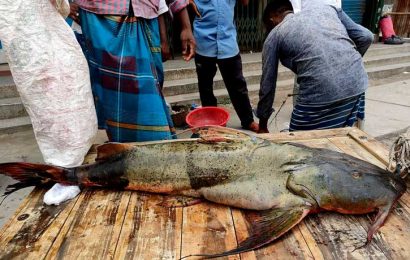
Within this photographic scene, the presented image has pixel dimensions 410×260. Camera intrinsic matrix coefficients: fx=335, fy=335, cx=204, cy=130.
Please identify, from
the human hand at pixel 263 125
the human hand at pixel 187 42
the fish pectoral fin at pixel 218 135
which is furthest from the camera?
the human hand at pixel 263 125

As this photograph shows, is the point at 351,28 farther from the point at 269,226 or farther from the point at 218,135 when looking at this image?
the point at 269,226

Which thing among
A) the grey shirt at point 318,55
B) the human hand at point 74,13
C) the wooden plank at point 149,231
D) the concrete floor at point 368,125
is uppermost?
the human hand at point 74,13

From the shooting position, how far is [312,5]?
2691 mm

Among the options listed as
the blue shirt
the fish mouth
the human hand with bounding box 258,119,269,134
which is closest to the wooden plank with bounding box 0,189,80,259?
the fish mouth

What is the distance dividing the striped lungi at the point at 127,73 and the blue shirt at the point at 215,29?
1.82 m

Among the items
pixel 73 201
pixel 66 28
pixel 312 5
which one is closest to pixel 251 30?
pixel 312 5

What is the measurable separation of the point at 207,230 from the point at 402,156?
44.6 inches

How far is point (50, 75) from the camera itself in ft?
6.21

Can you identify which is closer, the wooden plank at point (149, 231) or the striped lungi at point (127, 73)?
the wooden plank at point (149, 231)

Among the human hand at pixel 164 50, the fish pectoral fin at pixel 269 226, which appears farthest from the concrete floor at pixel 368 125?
the fish pectoral fin at pixel 269 226

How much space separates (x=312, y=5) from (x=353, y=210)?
1.79 m

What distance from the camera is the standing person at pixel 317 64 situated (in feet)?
8.30

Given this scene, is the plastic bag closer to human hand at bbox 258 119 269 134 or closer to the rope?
human hand at bbox 258 119 269 134

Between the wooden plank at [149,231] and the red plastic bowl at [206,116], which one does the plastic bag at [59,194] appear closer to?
the wooden plank at [149,231]
